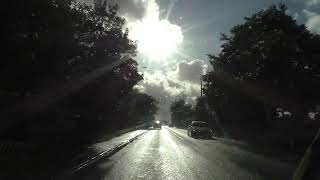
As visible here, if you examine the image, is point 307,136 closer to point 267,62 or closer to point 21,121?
point 267,62

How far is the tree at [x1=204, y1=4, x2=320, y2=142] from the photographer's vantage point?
3825cm

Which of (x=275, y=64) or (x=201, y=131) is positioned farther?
(x=201, y=131)

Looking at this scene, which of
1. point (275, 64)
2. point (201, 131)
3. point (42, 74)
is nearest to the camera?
point (42, 74)

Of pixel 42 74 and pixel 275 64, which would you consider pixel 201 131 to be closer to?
pixel 275 64

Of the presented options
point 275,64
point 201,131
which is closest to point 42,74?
point 275,64

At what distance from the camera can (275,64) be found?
38.8 metres

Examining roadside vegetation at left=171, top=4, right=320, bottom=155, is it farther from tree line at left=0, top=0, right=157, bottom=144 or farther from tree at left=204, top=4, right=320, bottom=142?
tree line at left=0, top=0, right=157, bottom=144

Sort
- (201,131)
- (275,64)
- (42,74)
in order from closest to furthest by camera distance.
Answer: (42,74) → (275,64) → (201,131)

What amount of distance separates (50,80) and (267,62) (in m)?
20.1

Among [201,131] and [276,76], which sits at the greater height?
[276,76]

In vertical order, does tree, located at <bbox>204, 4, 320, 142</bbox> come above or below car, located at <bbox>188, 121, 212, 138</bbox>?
above

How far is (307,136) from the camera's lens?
34.5m

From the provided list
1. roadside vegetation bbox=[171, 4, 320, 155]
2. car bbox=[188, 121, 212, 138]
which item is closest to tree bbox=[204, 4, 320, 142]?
roadside vegetation bbox=[171, 4, 320, 155]

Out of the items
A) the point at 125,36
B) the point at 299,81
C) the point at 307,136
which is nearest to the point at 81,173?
the point at 307,136
